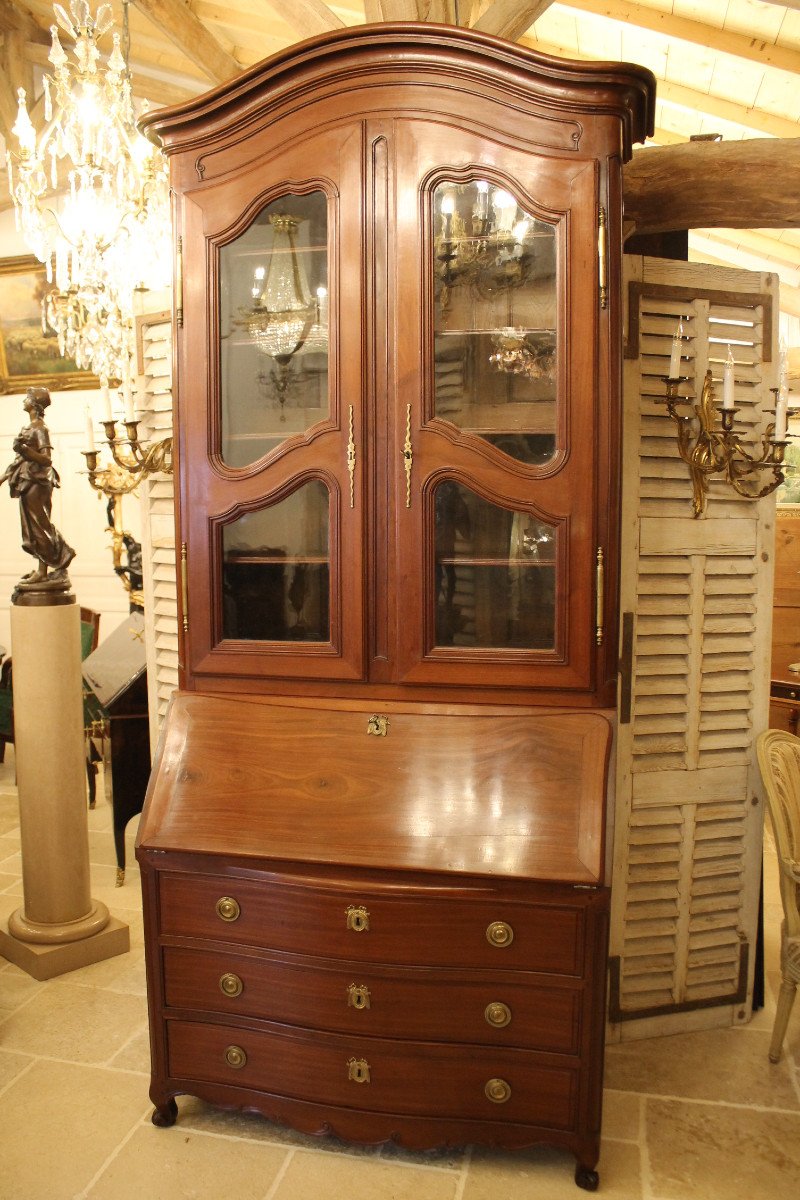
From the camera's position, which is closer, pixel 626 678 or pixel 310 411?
pixel 310 411

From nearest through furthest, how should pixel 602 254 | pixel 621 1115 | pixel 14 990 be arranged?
pixel 602 254, pixel 621 1115, pixel 14 990

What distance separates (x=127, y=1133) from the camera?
2.30 m

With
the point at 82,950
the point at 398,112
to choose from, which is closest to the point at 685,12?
the point at 398,112

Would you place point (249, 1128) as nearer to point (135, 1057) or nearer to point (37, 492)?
point (135, 1057)

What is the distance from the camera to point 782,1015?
2564mm

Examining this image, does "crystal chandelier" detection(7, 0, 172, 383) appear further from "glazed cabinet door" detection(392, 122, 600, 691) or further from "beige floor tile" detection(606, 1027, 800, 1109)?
"beige floor tile" detection(606, 1027, 800, 1109)

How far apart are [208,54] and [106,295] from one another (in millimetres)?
1372

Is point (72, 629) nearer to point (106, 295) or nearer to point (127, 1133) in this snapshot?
point (127, 1133)

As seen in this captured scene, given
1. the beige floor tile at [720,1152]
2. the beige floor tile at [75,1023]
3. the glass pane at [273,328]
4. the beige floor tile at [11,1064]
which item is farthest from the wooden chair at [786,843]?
the beige floor tile at [11,1064]

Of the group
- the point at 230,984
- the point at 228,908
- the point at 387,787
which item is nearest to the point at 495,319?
the point at 387,787

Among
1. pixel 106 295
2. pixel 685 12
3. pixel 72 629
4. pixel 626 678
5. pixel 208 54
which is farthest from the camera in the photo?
pixel 208 54

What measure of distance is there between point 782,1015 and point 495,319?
6.32ft

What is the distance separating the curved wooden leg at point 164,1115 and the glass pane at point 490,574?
1274 mm

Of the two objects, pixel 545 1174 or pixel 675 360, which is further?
pixel 675 360
